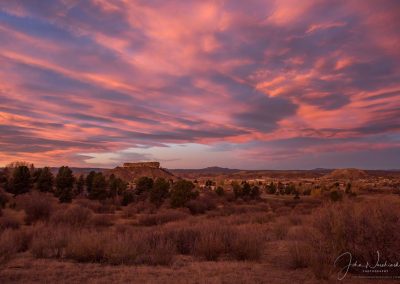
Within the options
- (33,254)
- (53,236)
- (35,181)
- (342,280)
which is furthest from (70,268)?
(35,181)

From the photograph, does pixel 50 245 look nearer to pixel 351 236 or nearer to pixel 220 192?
pixel 351 236

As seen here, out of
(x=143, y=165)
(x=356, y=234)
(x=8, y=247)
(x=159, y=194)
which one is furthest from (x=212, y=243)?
(x=143, y=165)

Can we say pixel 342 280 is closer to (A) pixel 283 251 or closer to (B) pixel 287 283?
(B) pixel 287 283

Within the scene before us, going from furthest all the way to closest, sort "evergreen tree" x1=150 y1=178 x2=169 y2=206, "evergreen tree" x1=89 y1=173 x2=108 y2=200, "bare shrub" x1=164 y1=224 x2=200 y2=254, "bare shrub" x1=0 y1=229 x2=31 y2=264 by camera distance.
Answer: "evergreen tree" x1=89 y1=173 x2=108 y2=200, "evergreen tree" x1=150 y1=178 x2=169 y2=206, "bare shrub" x1=164 y1=224 x2=200 y2=254, "bare shrub" x1=0 y1=229 x2=31 y2=264

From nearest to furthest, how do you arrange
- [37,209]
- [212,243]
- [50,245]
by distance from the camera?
[212,243] → [50,245] → [37,209]

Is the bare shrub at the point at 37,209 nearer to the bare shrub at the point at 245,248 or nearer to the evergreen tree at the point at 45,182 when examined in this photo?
the bare shrub at the point at 245,248

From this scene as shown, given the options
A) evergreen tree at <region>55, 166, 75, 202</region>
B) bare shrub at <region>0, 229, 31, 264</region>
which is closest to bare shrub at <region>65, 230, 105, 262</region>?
bare shrub at <region>0, 229, 31, 264</region>

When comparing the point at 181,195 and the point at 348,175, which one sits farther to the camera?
the point at 348,175

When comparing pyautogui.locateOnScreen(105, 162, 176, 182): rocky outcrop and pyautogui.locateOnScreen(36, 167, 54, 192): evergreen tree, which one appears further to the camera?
pyautogui.locateOnScreen(105, 162, 176, 182): rocky outcrop

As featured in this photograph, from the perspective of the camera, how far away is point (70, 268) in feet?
33.7

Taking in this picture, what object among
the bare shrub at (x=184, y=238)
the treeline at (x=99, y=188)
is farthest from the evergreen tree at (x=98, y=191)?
the bare shrub at (x=184, y=238)

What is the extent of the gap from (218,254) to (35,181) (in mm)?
45125

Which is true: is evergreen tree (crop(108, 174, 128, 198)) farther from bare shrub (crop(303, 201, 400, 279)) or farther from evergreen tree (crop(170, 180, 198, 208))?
bare shrub (crop(303, 201, 400, 279))

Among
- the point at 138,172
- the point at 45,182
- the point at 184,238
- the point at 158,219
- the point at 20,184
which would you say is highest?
the point at 138,172
